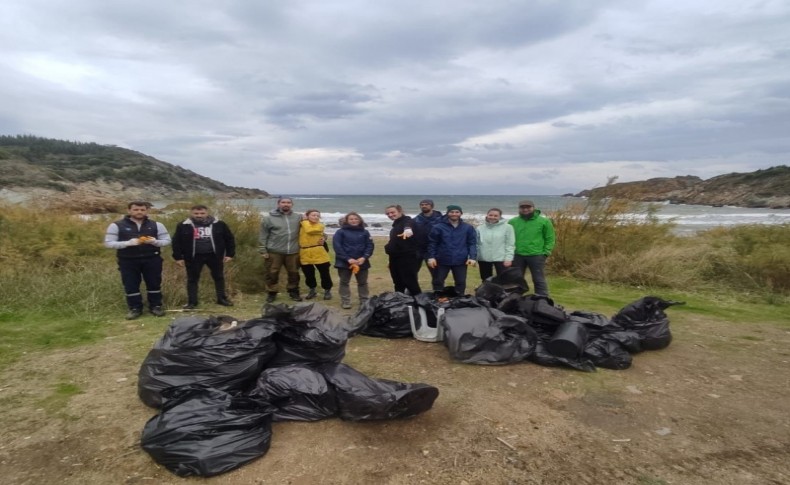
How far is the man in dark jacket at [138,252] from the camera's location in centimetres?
501

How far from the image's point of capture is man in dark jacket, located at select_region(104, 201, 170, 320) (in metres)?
5.01

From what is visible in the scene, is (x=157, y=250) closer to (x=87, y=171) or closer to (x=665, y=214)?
(x=665, y=214)

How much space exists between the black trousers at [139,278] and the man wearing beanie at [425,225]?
312 cm

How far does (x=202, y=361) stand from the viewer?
2.97m

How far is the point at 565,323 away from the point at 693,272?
503 centimetres

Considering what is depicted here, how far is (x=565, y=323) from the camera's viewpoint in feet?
13.2

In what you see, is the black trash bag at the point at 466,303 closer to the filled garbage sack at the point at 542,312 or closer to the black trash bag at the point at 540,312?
the black trash bag at the point at 540,312

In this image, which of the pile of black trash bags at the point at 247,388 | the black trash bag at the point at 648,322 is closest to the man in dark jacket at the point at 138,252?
the pile of black trash bags at the point at 247,388

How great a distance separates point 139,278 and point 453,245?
147 inches

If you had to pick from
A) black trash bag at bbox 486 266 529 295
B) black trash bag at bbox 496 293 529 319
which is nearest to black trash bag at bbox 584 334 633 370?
black trash bag at bbox 496 293 529 319

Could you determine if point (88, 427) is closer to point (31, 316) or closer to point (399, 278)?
point (31, 316)

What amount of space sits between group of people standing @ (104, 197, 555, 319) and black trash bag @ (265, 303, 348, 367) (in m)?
2.08

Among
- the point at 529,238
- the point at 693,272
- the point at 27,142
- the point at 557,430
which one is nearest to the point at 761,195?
the point at 693,272

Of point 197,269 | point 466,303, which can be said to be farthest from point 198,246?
point 466,303
